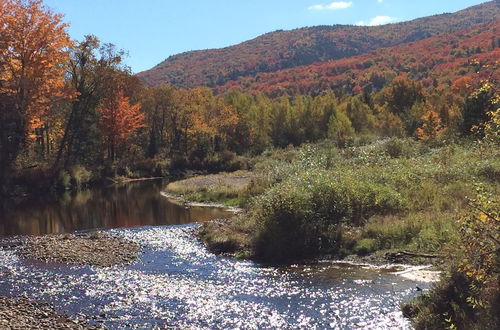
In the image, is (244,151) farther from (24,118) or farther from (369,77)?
(369,77)

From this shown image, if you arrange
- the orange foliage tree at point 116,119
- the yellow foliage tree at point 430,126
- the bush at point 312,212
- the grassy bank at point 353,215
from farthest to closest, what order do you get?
1. the yellow foliage tree at point 430,126
2. the orange foliage tree at point 116,119
3. the bush at point 312,212
4. the grassy bank at point 353,215

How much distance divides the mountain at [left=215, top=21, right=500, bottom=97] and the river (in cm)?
10251

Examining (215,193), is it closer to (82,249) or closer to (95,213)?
(95,213)

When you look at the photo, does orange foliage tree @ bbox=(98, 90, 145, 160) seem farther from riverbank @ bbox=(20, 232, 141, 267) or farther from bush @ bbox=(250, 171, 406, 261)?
bush @ bbox=(250, 171, 406, 261)

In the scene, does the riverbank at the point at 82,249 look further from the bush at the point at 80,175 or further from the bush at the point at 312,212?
the bush at the point at 80,175

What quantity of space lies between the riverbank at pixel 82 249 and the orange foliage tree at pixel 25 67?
75.6 feet

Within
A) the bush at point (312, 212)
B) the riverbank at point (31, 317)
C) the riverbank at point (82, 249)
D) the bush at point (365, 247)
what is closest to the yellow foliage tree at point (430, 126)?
the bush at point (312, 212)

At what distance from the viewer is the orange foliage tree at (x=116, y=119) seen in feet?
200

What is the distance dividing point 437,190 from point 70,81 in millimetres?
44728

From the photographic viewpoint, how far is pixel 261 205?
848 inches

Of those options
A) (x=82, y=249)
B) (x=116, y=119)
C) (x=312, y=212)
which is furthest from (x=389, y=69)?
(x=82, y=249)

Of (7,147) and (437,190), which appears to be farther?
(7,147)

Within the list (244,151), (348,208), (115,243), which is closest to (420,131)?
(244,151)

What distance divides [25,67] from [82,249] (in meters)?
27.3
